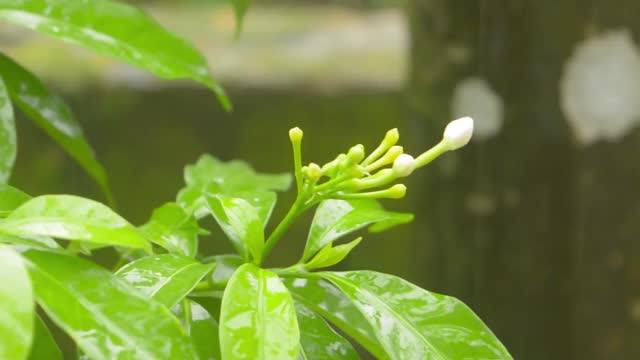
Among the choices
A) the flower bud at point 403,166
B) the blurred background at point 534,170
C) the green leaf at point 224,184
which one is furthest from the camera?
the blurred background at point 534,170

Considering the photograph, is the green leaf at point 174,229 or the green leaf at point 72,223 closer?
the green leaf at point 72,223

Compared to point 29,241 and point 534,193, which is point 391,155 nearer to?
point 29,241

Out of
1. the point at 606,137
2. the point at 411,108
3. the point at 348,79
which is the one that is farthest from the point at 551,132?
the point at 348,79

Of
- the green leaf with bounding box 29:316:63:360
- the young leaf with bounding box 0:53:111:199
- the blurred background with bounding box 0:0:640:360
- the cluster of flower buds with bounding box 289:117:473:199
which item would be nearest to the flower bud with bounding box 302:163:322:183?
the cluster of flower buds with bounding box 289:117:473:199

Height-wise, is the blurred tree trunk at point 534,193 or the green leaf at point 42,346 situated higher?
the green leaf at point 42,346

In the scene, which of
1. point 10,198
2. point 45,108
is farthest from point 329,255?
point 45,108

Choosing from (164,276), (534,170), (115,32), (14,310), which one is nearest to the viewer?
(14,310)

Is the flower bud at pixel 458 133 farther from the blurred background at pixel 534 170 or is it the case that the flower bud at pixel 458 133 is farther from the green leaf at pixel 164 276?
the blurred background at pixel 534 170

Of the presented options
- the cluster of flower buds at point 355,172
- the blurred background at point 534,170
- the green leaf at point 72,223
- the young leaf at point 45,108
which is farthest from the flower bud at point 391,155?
the blurred background at point 534,170
